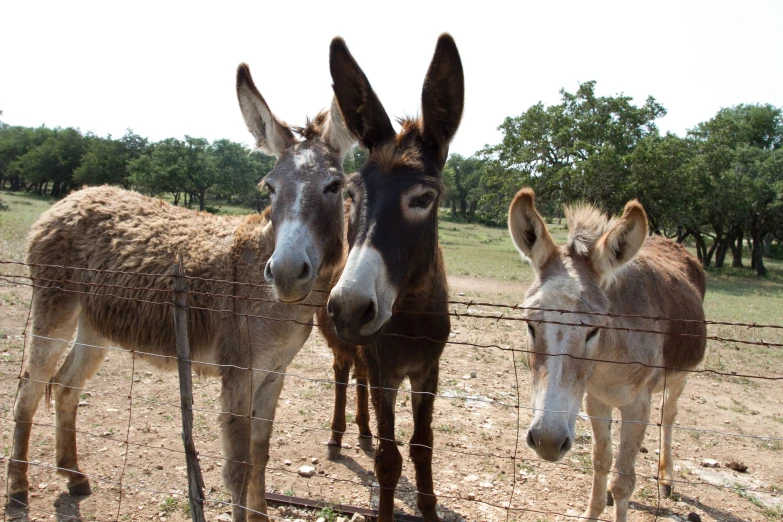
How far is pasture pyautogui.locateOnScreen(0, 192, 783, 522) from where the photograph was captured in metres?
3.81

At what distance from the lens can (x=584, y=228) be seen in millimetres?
3059

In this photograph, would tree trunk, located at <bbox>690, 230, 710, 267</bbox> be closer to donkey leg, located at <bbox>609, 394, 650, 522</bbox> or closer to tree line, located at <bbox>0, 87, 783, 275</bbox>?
tree line, located at <bbox>0, 87, 783, 275</bbox>

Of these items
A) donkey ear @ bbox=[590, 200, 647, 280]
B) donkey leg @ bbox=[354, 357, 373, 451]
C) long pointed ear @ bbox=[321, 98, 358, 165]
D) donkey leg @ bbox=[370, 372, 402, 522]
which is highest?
long pointed ear @ bbox=[321, 98, 358, 165]

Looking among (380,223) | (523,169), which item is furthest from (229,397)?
(523,169)

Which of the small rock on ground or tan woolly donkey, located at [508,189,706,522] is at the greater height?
tan woolly donkey, located at [508,189,706,522]

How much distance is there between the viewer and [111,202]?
4.27m

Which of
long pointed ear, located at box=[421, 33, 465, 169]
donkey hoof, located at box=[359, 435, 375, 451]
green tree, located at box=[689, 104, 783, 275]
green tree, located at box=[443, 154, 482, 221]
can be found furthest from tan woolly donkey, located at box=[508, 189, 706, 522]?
green tree, located at box=[443, 154, 482, 221]

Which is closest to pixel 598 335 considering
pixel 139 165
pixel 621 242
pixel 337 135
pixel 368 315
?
pixel 621 242

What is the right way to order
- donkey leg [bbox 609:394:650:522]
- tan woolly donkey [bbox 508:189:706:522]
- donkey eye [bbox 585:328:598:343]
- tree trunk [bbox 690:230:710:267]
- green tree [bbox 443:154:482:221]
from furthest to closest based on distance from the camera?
1. green tree [bbox 443:154:482:221]
2. tree trunk [bbox 690:230:710:267]
3. donkey leg [bbox 609:394:650:522]
4. donkey eye [bbox 585:328:598:343]
5. tan woolly donkey [bbox 508:189:706:522]

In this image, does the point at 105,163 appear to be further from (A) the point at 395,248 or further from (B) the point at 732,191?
(A) the point at 395,248

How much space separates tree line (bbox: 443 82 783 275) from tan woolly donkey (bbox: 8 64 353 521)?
53.3ft

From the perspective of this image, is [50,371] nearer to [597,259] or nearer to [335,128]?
[335,128]

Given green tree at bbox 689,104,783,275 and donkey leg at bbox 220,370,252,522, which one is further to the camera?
green tree at bbox 689,104,783,275

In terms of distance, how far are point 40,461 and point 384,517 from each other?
313 centimetres
